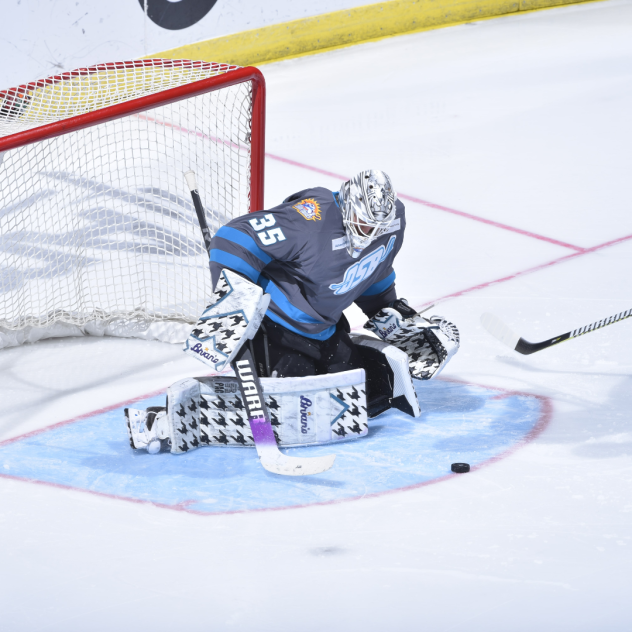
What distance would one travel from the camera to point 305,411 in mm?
2809

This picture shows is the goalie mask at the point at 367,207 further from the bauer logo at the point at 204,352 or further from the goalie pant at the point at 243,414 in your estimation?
the bauer logo at the point at 204,352

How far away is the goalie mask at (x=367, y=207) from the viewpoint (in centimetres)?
272

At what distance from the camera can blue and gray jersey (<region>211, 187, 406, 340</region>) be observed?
9.05 ft

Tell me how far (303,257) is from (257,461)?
550 mm

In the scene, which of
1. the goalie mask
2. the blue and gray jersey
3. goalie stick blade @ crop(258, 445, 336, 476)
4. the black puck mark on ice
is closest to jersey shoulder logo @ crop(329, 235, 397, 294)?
the blue and gray jersey

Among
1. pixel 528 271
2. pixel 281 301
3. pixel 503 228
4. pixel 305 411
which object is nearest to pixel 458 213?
pixel 503 228

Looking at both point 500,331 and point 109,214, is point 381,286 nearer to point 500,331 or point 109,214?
point 500,331

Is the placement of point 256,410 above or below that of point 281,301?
below

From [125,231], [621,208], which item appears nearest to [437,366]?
[125,231]

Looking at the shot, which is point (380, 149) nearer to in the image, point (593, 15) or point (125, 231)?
point (125, 231)

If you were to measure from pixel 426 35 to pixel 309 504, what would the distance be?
5.59 m

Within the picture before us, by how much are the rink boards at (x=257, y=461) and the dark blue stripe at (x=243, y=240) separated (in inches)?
20.9

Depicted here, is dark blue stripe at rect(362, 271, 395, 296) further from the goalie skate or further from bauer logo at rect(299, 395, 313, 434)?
the goalie skate

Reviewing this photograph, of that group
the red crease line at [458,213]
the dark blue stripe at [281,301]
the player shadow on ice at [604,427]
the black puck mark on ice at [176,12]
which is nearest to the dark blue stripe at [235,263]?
the dark blue stripe at [281,301]
